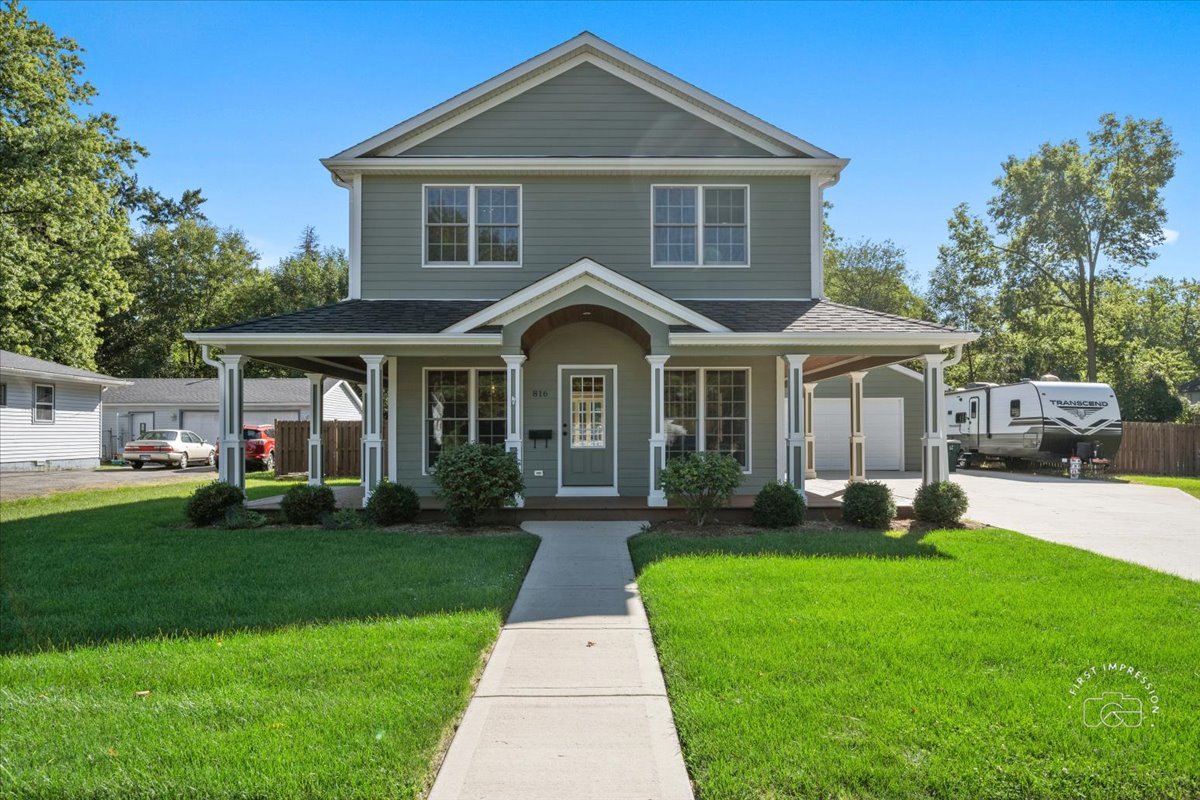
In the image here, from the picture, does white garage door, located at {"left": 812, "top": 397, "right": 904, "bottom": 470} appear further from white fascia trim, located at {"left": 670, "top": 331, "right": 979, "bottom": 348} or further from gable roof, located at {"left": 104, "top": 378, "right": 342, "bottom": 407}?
gable roof, located at {"left": 104, "top": 378, "right": 342, "bottom": 407}

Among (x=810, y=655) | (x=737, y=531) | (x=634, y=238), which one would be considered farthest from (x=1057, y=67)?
(x=810, y=655)

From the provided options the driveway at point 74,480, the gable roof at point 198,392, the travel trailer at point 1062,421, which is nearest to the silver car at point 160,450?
the driveway at point 74,480

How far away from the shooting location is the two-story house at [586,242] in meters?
13.1

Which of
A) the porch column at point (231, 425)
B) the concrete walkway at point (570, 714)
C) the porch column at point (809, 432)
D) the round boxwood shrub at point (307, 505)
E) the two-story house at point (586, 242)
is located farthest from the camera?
the porch column at point (809, 432)

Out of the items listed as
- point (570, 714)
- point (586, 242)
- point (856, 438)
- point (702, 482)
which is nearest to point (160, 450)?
point (586, 242)

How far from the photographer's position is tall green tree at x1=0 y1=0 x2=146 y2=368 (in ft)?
78.7

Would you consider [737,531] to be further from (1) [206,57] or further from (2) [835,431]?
(2) [835,431]

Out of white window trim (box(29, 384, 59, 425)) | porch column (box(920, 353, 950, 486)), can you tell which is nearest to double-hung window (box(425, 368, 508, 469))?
porch column (box(920, 353, 950, 486))

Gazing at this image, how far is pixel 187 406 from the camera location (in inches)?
1235

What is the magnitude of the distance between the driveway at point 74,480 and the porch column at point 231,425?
7478 millimetres

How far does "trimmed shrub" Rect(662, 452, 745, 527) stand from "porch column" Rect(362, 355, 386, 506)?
180 inches

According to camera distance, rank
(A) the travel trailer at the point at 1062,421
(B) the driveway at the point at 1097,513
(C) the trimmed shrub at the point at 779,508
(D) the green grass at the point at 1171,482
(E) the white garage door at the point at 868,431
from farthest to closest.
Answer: (E) the white garage door at the point at 868,431
(A) the travel trailer at the point at 1062,421
(D) the green grass at the point at 1171,482
(C) the trimmed shrub at the point at 779,508
(B) the driveway at the point at 1097,513

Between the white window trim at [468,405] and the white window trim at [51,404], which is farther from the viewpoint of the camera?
the white window trim at [51,404]

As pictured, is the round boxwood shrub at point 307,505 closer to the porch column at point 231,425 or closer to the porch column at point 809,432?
the porch column at point 231,425
